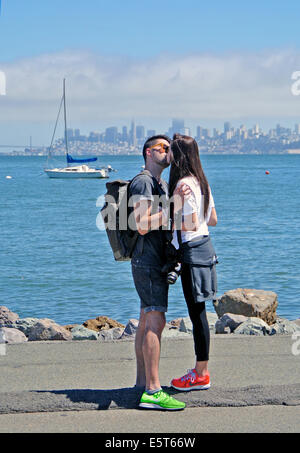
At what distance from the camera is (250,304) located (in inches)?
412

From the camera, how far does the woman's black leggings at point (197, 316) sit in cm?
504

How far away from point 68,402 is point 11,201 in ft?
178

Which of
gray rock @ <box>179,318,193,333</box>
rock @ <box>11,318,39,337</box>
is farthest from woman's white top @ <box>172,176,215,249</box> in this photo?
rock @ <box>11,318,39,337</box>

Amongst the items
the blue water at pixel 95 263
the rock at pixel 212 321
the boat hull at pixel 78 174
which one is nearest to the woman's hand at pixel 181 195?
the rock at pixel 212 321

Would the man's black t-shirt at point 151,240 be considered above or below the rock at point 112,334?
above

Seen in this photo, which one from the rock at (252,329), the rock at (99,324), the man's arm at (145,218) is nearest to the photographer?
the man's arm at (145,218)

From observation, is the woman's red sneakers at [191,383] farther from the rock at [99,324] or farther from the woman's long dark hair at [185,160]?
the rock at [99,324]

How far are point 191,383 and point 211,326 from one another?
185 inches

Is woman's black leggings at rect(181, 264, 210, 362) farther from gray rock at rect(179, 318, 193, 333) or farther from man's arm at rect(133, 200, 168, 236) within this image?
gray rock at rect(179, 318, 193, 333)

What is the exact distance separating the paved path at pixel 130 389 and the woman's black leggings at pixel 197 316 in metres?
0.31

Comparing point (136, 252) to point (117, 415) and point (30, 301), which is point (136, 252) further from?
point (30, 301)

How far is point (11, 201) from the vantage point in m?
58.2

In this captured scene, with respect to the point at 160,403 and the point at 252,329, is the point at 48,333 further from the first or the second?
the point at 160,403
